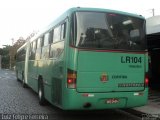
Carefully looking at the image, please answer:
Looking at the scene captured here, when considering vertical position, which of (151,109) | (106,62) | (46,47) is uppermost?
(46,47)

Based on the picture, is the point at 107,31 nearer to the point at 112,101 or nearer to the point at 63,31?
the point at 63,31

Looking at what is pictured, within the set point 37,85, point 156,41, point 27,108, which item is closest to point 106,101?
point 27,108

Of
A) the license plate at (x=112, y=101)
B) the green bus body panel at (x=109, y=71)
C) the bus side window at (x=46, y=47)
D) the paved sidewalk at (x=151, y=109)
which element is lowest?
the paved sidewalk at (x=151, y=109)

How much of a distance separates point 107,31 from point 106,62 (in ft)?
2.77

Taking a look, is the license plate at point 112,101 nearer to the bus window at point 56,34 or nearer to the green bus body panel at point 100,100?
the green bus body panel at point 100,100

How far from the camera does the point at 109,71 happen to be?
29.0 feet

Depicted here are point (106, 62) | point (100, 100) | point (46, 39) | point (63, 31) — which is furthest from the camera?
point (46, 39)

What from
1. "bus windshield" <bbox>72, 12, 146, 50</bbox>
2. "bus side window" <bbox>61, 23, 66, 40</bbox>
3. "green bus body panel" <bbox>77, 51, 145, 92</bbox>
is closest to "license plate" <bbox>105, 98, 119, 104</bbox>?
"green bus body panel" <bbox>77, 51, 145, 92</bbox>

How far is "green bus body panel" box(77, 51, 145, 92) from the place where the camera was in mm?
8531

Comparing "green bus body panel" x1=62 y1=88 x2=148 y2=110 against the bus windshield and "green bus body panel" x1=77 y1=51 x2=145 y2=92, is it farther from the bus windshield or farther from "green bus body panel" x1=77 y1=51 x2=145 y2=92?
the bus windshield

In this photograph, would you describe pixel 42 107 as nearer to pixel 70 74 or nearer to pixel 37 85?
pixel 37 85

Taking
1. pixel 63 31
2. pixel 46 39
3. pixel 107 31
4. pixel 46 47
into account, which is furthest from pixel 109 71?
pixel 46 39

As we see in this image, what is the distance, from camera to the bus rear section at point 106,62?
8492 millimetres

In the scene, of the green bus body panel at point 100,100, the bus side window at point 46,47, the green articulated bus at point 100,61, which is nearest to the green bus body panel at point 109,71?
the green articulated bus at point 100,61
